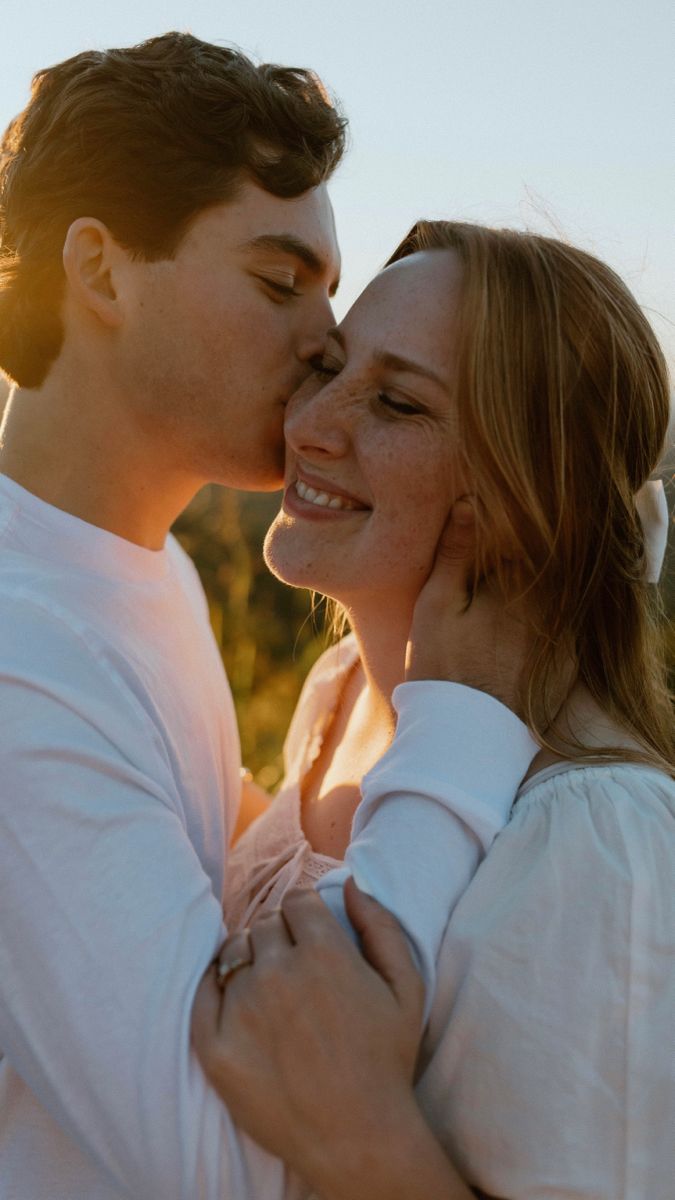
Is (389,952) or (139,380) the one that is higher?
(139,380)

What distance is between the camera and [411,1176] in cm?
158

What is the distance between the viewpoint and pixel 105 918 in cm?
165

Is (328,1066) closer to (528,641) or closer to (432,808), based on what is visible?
(432,808)

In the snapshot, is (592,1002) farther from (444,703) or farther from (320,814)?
(320,814)

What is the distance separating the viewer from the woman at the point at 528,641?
1.67m

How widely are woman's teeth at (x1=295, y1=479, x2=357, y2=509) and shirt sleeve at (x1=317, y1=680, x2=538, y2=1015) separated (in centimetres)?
51

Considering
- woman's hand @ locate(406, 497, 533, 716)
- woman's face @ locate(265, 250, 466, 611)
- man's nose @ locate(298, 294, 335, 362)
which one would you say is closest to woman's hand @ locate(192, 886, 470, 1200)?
woman's hand @ locate(406, 497, 533, 716)

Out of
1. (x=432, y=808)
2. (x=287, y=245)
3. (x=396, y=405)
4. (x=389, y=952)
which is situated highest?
(x=287, y=245)

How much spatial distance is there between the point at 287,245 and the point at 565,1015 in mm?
1731

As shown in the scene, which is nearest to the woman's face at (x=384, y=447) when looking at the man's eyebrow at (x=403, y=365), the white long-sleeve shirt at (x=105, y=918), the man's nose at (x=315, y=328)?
the man's eyebrow at (x=403, y=365)

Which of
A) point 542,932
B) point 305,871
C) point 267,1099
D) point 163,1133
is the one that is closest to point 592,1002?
point 542,932

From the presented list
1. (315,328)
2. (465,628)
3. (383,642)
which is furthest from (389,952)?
(315,328)

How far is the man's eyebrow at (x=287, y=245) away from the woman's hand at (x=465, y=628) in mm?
739

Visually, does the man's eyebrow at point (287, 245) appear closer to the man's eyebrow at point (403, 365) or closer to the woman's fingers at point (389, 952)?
the man's eyebrow at point (403, 365)
